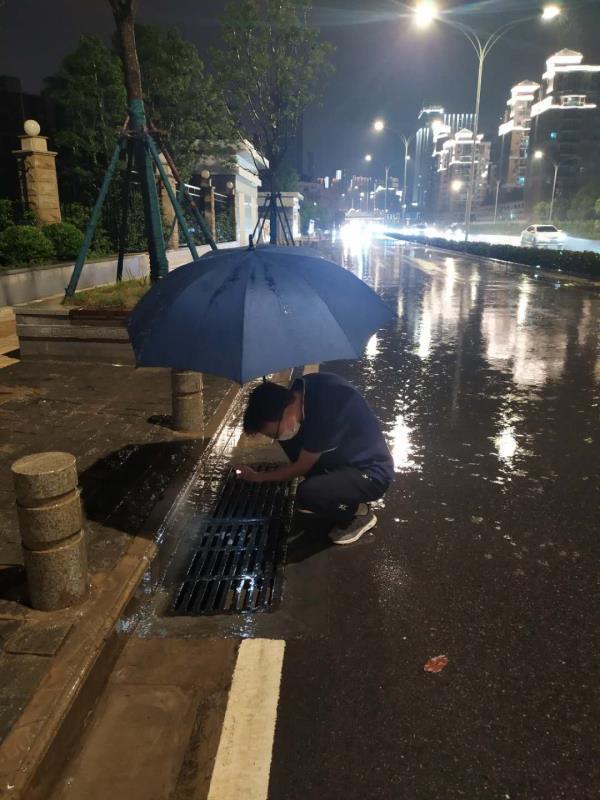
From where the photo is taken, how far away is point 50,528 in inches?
121

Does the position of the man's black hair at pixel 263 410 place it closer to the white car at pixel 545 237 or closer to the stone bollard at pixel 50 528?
the stone bollard at pixel 50 528

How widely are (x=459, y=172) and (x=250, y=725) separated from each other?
640 ft

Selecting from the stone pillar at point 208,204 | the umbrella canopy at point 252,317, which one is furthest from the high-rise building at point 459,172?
the umbrella canopy at point 252,317

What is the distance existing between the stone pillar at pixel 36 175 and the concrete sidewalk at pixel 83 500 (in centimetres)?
882

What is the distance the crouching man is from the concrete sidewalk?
1.07 m

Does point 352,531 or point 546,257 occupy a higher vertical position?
point 546,257

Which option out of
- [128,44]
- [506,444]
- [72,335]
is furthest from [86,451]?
[128,44]

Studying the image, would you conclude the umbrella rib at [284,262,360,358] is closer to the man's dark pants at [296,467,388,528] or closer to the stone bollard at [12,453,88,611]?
the man's dark pants at [296,467,388,528]

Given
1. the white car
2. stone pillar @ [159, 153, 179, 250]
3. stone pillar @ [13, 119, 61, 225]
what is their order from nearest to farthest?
stone pillar @ [13, 119, 61, 225] → stone pillar @ [159, 153, 179, 250] → the white car

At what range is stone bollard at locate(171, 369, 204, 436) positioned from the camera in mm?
5895

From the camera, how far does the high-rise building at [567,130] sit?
11238 cm

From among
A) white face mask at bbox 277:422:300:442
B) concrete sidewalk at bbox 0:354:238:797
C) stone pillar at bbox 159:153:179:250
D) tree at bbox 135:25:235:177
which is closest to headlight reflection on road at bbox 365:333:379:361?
concrete sidewalk at bbox 0:354:238:797

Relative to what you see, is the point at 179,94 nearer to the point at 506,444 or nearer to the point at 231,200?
the point at 231,200

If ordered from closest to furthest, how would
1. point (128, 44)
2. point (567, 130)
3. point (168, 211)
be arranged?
point (128, 44)
point (168, 211)
point (567, 130)
